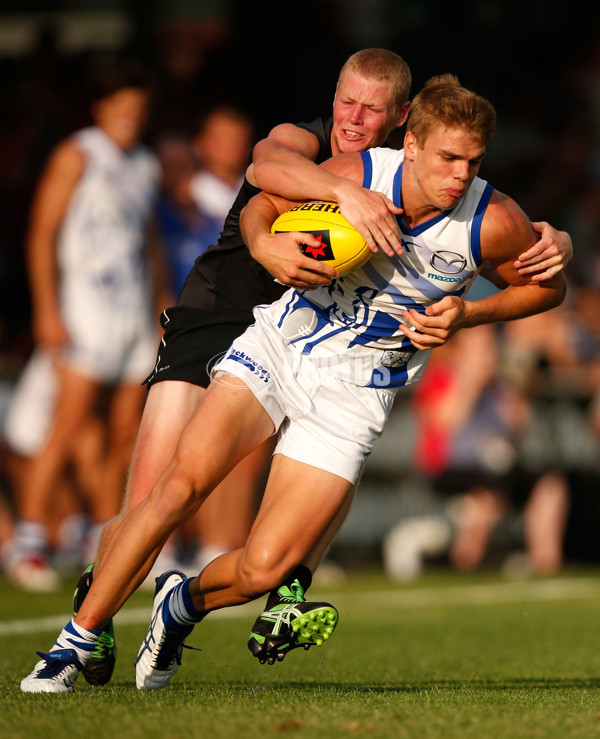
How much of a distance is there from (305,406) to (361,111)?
1405 millimetres

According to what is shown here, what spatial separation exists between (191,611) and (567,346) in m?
8.76

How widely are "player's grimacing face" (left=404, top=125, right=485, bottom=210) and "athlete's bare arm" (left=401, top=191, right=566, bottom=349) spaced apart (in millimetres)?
241

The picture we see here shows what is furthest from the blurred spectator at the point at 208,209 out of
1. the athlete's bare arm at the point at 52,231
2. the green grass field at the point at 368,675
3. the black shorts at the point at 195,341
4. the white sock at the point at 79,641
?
the white sock at the point at 79,641

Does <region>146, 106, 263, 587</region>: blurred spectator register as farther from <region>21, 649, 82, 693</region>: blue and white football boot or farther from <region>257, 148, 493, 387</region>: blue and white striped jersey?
<region>21, 649, 82, 693</region>: blue and white football boot

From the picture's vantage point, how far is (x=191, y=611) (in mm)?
5352

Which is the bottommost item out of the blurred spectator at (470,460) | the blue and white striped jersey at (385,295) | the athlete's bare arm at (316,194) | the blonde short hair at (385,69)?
the blurred spectator at (470,460)

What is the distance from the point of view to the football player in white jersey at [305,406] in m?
4.87

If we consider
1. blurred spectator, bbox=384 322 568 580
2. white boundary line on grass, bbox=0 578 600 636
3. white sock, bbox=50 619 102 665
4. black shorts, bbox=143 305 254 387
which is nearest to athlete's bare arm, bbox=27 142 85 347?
white boundary line on grass, bbox=0 578 600 636

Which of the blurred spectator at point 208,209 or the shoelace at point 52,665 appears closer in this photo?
the shoelace at point 52,665

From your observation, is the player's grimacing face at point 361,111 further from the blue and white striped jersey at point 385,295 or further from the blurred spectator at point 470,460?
the blurred spectator at point 470,460

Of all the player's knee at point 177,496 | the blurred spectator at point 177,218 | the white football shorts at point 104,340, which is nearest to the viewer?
the player's knee at point 177,496

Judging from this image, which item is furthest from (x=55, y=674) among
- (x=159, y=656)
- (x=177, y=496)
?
(x=177, y=496)

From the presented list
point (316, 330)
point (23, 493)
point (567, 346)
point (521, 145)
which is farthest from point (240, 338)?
point (521, 145)

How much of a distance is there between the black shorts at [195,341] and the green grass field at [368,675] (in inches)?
55.2
